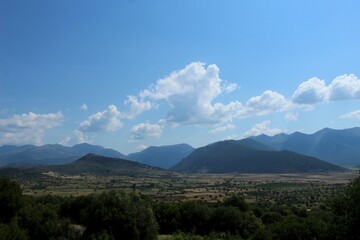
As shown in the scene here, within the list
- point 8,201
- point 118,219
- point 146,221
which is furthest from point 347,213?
point 8,201

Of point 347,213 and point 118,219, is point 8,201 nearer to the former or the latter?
point 118,219

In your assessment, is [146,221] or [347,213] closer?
[347,213]

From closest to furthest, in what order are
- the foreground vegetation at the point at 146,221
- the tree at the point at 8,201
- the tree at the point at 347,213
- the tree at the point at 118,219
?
1. the tree at the point at 347,213
2. the foreground vegetation at the point at 146,221
3. the tree at the point at 118,219
4. the tree at the point at 8,201

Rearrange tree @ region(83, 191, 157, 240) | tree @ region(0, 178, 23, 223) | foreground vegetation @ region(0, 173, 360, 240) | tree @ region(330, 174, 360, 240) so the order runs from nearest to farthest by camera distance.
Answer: tree @ region(330, 174, 360, 240)
foreground vegetation @ region(0, 173, 360, 240)
tree @ region(83, 191, 157, 240)
tree @ region(0, 178, 23, 223)

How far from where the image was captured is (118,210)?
155 ft

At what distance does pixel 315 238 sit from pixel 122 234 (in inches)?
876

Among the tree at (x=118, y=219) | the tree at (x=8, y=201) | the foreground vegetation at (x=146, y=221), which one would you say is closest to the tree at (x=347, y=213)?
the foreground vegetation at (x=146, y=221)

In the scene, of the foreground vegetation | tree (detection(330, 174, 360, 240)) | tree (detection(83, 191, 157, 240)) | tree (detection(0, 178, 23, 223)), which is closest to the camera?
tree (detection(330, 174, 360, 240))

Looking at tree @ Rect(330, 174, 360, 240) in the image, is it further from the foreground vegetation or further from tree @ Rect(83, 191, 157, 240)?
tree @ Rect(83, 191, 157, 240)

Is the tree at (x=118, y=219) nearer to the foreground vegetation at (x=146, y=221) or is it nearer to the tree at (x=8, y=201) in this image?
the foreground vegetation at (x=146, y=221)

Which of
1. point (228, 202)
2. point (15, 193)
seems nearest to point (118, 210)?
point (15, 193)

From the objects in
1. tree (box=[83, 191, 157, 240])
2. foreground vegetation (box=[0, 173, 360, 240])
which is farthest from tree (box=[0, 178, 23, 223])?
tree (box=[83, 191, 157, 240])

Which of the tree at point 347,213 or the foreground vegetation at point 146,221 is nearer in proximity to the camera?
the tree at point 347,213

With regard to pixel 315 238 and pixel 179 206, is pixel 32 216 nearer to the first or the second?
pixel 179 206
